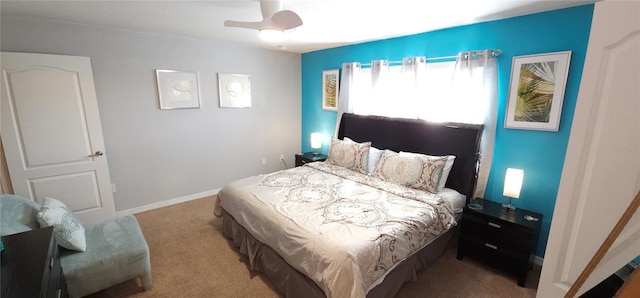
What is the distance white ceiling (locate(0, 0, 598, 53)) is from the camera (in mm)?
2070

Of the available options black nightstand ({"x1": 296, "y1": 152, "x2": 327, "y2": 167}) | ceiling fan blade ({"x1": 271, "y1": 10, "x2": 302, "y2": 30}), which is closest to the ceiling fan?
ceiling fan blade ({"x1": 271, "y1": 10, "x2": 302, "y2": 30})

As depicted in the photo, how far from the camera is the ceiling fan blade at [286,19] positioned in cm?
170

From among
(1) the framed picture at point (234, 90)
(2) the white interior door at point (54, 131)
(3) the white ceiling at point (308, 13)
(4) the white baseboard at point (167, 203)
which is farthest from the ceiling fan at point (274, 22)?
(4) the white baseboard at point (167, 203)

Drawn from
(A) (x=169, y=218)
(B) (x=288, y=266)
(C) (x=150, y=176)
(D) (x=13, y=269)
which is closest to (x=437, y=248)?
(B) (x=288, y=266)

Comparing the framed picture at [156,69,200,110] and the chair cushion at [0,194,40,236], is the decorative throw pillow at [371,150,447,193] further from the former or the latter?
the chair cushion at [0,194,40,236]

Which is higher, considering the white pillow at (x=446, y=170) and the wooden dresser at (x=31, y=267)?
the white pillow at (x=446, y=170)

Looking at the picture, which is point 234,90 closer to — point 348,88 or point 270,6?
point 348,88

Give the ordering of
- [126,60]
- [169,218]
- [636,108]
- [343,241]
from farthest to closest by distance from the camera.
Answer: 1. [169,218]
2. [126,60]
3. [343,241]
4. [636,108]

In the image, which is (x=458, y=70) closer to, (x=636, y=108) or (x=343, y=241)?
(x=636, y=108)

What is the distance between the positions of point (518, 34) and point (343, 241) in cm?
239

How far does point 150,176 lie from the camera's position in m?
3.47

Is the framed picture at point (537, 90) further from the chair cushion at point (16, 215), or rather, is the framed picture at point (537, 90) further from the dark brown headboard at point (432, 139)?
the chair cushion at point (16, 215)

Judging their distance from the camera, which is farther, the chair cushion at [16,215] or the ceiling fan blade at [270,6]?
the ceiling fan blade at [270,6]

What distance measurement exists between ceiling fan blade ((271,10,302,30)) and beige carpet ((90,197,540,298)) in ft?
6.65
